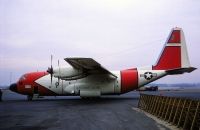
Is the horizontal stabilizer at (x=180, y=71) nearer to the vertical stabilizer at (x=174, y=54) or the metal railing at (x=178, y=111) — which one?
the vertical stabilizer at (x=174, y=54)

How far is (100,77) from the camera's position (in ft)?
94.0

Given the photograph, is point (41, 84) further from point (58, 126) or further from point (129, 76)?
point (58, 126)

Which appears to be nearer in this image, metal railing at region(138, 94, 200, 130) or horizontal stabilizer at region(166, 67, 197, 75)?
metal railing at region(138, 94, 200, 130)

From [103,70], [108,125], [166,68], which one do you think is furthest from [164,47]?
[108,125]

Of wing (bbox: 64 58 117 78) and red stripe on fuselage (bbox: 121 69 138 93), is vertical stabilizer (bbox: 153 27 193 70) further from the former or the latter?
wing (bbox: 64 58 117 78)

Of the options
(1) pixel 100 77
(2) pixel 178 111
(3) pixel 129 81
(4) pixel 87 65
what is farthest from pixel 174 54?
(2) pixel 178 111

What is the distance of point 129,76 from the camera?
28.7m

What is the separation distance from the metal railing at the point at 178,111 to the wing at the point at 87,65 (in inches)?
306

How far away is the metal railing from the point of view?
11373mm

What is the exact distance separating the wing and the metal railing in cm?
777

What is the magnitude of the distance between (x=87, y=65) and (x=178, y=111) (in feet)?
44.8

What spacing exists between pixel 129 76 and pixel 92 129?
17.4m

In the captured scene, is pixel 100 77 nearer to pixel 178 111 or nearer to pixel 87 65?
pixel 87 65

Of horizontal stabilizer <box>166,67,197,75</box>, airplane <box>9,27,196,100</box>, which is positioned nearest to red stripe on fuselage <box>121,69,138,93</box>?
airplane <box>9,27,196,100</box>
